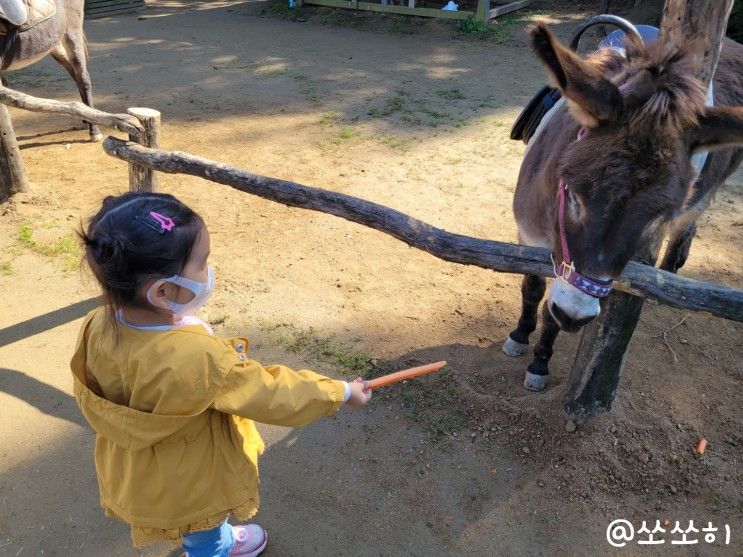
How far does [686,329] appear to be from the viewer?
11.5ft

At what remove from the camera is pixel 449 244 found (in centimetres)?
227

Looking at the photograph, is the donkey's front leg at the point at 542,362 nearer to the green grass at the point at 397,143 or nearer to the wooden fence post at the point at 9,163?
the green grass at the point at 397,143

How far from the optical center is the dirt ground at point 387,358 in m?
2.34

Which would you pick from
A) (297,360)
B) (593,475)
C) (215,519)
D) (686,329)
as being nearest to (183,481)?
(215,519)

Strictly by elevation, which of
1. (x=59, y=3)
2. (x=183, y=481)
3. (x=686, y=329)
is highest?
(x=59, y=3)

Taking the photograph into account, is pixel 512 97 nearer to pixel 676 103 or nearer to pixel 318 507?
pixel 676 103

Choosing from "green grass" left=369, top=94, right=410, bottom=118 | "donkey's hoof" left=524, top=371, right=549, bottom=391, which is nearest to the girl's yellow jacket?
"donkey's hoof" left=524, top=371, right=549, bottom=391

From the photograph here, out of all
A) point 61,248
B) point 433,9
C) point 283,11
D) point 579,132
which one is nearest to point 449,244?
point 579,132

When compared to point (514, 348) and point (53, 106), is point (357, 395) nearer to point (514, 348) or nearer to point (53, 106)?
point (514, 348)

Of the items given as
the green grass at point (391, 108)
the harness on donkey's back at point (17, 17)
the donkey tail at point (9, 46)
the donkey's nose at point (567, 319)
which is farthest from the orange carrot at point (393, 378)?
the green grass at point (391, 108)

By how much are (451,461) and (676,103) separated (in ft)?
6.00

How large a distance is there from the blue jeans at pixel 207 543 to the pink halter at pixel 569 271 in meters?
1.51

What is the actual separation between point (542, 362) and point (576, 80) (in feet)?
5.81

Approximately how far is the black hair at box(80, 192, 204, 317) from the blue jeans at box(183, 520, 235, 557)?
0.86m
